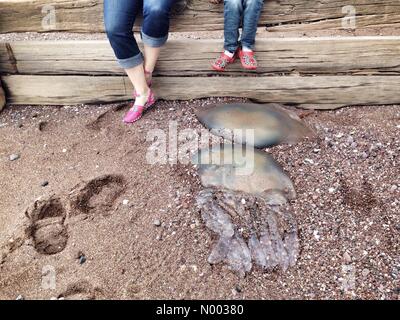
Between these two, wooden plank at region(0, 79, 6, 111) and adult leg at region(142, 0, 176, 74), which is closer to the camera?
adult leg at region(142, 0, 176, 74)

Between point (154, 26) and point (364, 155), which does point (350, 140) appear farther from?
point (154, 26)

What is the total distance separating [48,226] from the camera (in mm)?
2686

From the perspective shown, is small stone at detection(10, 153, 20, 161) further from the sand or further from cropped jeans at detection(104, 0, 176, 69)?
cropped jeans at detection(104, 0, 176, 69)

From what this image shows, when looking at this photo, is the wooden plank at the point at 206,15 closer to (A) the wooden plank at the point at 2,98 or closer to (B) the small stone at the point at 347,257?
(A) the wooden plank at the point at 2,98

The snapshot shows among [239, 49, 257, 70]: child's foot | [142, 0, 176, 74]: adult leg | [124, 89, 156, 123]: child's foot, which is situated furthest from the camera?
[124, 89, 156, 123]: child's foot

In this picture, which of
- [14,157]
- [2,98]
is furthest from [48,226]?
[2,98]

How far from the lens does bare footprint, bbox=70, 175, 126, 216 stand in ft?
9.13

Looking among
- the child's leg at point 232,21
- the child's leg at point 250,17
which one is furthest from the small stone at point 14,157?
the child's leg at point 250,17

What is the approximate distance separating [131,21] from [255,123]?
116cm

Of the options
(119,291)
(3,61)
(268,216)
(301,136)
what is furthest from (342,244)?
(3,61)

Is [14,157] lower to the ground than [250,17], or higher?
lower

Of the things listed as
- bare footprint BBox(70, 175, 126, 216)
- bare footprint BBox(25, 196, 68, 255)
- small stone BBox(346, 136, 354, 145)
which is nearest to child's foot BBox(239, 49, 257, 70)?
small stone BBox(346, 136, 354, 145)

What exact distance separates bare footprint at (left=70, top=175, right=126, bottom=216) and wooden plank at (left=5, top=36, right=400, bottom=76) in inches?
42.6

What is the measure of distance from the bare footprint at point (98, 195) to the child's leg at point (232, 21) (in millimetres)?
1288
